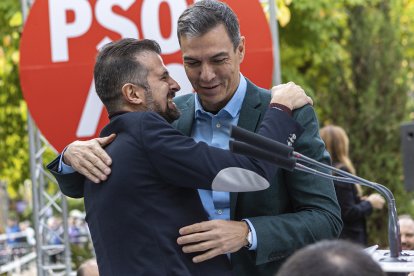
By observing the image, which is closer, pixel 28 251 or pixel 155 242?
pixel 155 242

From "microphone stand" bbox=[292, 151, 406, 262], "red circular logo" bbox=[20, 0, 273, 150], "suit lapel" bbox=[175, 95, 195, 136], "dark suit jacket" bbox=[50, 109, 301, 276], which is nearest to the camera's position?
"microphone stand" bbox=[292, 151, 406, 262]

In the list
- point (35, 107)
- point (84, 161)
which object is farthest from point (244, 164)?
point (35, 107)

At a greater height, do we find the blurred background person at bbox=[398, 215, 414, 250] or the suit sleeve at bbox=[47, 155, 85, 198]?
the suit sleeve at bbox=[47, 155, 85, 198]

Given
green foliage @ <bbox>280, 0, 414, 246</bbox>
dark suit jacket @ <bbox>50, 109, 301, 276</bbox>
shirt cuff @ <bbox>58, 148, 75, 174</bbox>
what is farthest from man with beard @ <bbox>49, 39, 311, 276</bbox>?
green foliage @ <bbox>280, 0, 414, 246</bbox>

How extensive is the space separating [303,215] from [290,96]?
1.36 ft

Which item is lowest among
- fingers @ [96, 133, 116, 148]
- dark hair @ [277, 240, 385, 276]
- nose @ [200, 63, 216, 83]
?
dark hair @ [277, 240, 385, 276]

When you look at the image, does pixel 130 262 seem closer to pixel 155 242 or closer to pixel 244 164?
pixel 155 242

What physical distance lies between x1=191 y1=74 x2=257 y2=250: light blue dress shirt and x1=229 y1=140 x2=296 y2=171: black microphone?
2.12 feet

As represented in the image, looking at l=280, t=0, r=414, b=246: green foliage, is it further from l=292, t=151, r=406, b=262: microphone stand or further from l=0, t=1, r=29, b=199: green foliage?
l=292, t=151, r=406, b=262: microphone stand

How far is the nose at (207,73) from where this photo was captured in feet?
11.7

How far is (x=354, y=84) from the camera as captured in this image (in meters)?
16.6

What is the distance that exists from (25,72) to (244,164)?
13.9 ft

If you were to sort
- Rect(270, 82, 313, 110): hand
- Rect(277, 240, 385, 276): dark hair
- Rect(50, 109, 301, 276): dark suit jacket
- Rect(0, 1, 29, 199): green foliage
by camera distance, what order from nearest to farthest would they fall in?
Rect(277, 240, 385, 276): dark hair < Rect(50, 109, 301, 276): dark suit jacket < Rect(270, 82, 313, 110): hand < Rect(0, 1, 29, 199): green foliage

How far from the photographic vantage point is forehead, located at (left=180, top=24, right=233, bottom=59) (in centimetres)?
355
